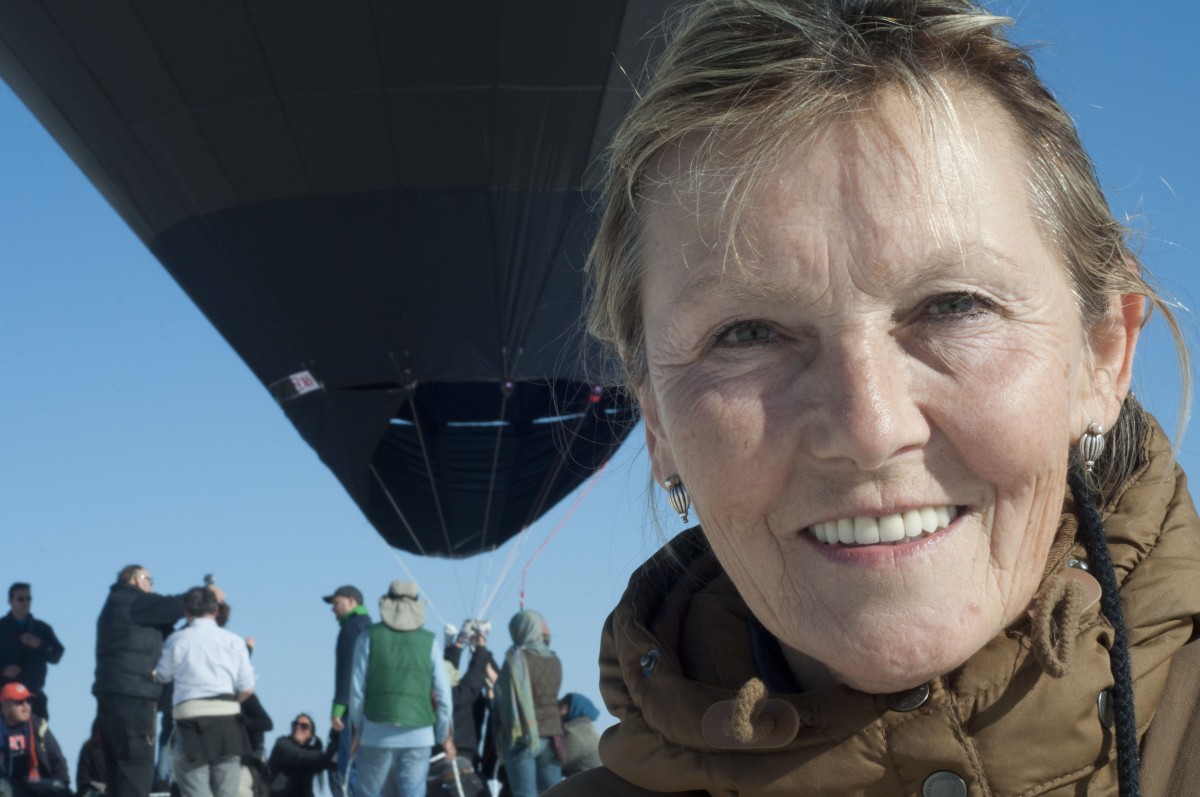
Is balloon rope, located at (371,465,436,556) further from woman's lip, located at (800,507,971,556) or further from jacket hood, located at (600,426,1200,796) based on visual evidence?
woman's lip, located at (800,507,971,556)

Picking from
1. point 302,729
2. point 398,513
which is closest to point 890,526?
point 302,729

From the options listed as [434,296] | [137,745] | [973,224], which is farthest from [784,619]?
[434,296]

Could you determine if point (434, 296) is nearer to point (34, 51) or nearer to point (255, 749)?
point (34, 51)

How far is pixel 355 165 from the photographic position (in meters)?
12.1

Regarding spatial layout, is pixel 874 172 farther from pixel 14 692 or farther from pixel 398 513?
pixel 398 513

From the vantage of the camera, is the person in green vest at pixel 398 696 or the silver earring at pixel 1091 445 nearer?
the silver earring at pixel 1091 445

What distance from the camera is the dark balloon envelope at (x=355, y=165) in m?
11.5

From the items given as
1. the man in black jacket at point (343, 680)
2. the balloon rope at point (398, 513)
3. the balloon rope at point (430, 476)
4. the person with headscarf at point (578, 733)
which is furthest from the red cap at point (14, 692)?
the balloon rope at point (430, 476)

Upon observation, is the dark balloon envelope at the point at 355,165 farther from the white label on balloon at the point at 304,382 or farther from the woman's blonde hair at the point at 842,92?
the woman's blonde hair at the point at 842,92

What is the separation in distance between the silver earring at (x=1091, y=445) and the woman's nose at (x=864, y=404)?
0.66ft

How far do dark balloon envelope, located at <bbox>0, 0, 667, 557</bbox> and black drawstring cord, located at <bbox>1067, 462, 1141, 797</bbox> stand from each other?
32.8 feet

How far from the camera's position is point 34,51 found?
12234 mm

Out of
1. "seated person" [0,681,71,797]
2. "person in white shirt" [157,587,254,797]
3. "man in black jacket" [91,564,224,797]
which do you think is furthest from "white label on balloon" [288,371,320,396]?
"person in white shirt" [157,587,254,797]

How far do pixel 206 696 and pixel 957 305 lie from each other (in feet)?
26.4
